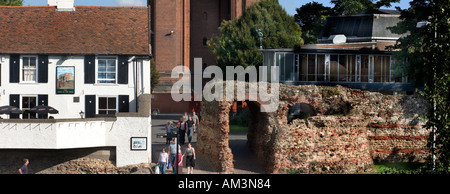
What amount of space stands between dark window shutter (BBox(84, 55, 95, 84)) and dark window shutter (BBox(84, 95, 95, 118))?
0.96 metres

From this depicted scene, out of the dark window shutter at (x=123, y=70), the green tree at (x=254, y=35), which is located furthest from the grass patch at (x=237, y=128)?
the dark window shutter at (x=123, y=70)

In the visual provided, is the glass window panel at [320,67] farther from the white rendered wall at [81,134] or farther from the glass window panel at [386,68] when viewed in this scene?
the white rendered wall at [81,134]

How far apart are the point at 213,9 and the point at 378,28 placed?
22.0m

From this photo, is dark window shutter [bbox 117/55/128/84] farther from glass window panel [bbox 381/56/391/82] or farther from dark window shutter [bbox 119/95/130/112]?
glass window panel [bbox 381/56/391/82]

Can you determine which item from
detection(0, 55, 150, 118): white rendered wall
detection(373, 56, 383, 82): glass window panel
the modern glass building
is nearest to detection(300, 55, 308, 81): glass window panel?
the modern glass building

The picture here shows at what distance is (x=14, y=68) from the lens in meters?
34.7

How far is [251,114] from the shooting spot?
3619 centimetres

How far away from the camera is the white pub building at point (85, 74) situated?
31.5 meters

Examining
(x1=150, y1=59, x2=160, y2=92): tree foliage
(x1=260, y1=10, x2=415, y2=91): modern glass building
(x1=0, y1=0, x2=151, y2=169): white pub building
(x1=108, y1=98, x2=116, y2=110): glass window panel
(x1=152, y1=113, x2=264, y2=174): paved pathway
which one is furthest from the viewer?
(x1=150, y1=59, x2=160, y2=92): tree foliage

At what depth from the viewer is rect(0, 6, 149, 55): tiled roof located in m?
35.1

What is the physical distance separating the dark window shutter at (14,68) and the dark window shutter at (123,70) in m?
5.97

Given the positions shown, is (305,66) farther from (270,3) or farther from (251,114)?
A: (270,3)

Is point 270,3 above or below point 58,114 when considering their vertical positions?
above

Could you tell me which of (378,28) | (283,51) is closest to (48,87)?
(283,51)
